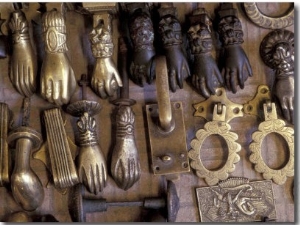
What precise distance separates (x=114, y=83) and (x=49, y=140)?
0.18m

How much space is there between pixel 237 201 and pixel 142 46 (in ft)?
1.24

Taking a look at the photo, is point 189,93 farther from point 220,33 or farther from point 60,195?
point 60,195

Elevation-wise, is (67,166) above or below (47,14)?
below

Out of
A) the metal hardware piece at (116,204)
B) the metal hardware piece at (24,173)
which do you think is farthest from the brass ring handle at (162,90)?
the metal hardware piece at (24,173)

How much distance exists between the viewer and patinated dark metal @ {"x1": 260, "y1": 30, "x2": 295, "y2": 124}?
934 millimetres

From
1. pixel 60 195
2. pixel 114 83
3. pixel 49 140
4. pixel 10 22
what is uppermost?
pixel 10 22

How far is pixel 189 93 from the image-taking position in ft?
3.22

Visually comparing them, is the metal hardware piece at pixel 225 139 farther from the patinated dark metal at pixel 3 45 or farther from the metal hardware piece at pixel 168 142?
the patinated dark metal at pixel 3 45

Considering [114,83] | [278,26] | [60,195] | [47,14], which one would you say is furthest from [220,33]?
[60,195]

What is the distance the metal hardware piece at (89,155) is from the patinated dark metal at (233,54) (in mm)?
280

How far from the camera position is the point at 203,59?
0.94 m

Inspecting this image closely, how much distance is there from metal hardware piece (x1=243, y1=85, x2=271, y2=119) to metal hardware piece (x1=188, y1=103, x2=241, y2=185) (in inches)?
2.1

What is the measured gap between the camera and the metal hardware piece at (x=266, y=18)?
37.8 inches

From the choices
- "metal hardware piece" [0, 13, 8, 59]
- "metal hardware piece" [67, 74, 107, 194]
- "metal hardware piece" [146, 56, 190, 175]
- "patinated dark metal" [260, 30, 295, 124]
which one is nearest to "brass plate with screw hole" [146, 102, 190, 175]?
"metal hardware piece" [146, 56, 190, 175]
